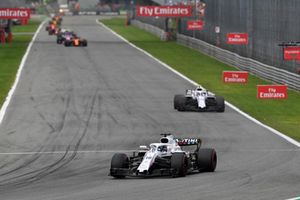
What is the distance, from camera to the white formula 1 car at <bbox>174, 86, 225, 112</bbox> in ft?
111

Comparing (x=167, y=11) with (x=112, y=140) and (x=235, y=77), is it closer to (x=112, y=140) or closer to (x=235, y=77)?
(x=235, y=77)

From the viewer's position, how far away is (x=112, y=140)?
2642 cm

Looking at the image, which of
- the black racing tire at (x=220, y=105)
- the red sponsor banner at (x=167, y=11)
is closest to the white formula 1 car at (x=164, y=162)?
the black racing tire at (x=220, y=105)

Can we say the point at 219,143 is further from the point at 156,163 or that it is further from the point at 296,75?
the point at 296,75

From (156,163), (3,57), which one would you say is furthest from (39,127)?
(3,57)

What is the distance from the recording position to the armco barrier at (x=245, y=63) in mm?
44406

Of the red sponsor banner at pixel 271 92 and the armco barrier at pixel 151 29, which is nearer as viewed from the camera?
the red sponsor banner at pixel 271 92

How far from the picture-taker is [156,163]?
781 inches

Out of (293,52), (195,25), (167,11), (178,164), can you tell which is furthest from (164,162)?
(167,11)

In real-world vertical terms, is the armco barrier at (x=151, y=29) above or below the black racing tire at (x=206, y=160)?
below

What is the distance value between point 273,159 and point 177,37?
63807 mm

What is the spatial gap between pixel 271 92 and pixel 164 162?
19.4 metres

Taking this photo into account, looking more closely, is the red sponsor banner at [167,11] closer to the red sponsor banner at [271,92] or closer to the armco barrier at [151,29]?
the armco barrier at [151,29]

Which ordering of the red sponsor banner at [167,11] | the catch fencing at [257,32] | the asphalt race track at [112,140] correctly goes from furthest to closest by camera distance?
the red sponsor banner at [167,11] < the catch fencing at [257,32] < the asphalt race track at [112,140]
